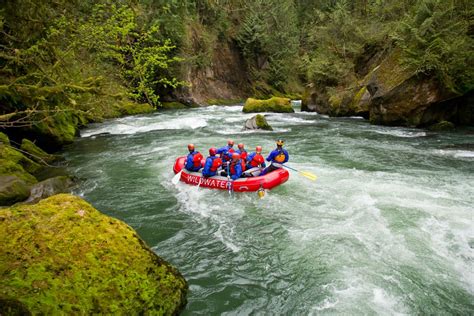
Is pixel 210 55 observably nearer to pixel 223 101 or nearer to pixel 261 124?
pixel 223 101

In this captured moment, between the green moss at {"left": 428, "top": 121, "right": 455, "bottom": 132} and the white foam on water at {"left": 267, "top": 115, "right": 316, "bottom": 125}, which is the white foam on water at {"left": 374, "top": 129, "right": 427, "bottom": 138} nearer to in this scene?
the green moss at {"left": 428, "top": 121, "right": 455, "bottom": 132}

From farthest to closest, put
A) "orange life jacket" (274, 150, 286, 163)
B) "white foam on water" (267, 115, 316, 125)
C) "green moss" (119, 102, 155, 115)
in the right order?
1. "green moss" (119, 102, 155, 115)
2. "white foam on water" (267, 115, 316, 125)
3. "orange life jacket" (274, 150, 286, 163)

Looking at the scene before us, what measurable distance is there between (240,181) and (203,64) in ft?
88.5

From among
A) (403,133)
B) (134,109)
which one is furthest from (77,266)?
(134,109)

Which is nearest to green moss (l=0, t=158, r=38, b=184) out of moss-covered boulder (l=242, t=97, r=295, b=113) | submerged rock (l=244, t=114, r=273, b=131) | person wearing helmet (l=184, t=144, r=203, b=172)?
person wearing helmet (l=184, t=144, r=203, b=172)

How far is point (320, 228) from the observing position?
6.51m

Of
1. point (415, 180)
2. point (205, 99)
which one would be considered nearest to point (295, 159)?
point (415, 180)

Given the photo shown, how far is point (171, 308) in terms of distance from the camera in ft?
12.6

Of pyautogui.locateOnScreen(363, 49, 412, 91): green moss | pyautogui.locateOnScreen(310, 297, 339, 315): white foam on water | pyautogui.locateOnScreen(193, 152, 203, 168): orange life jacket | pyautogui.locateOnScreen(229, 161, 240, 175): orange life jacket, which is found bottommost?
pyautogui.locateOnScreen(310, 297, 339, 315): white foam on water

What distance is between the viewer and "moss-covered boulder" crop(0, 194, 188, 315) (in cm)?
302

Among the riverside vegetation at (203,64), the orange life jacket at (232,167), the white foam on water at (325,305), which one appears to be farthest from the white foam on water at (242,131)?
the white foam on water at (325,305)

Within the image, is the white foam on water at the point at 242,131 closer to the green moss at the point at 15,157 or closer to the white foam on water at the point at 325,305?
the green moss at the point at 15,157

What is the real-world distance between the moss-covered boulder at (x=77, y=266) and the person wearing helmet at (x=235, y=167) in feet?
15.7

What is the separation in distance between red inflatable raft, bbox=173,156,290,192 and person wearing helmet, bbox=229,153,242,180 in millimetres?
191
